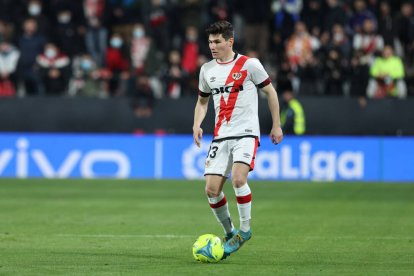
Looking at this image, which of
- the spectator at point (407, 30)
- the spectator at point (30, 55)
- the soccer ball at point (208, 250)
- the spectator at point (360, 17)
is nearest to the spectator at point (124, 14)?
the spectator at point (30, 55)

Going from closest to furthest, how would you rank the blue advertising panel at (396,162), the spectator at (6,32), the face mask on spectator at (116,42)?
the blue advertising panel at (396,162), the face mask on spectator at (116,42), the spectator at (6,32)

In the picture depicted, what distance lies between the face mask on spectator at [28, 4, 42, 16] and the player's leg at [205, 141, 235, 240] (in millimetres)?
15943

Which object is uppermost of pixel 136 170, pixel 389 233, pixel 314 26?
pixel 314 26

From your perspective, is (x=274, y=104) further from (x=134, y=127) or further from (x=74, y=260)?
(x=134, y=127)

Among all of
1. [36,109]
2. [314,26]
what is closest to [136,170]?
[36,109]

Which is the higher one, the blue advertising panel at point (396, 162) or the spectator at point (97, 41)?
the spectator at point (97, 41)

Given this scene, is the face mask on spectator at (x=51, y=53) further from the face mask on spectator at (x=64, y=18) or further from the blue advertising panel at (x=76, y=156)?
the blue advertising panel at (x=76, y=156)

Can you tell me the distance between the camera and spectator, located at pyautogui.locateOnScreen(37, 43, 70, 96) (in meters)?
24.0

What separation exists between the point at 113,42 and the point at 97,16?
130 cm

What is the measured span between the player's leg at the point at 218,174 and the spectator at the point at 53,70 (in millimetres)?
14411

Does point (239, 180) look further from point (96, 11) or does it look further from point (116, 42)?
point (96, 11)

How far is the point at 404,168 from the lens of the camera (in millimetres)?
22266

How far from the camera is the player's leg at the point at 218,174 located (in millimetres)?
10047

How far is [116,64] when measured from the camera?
961 inches
